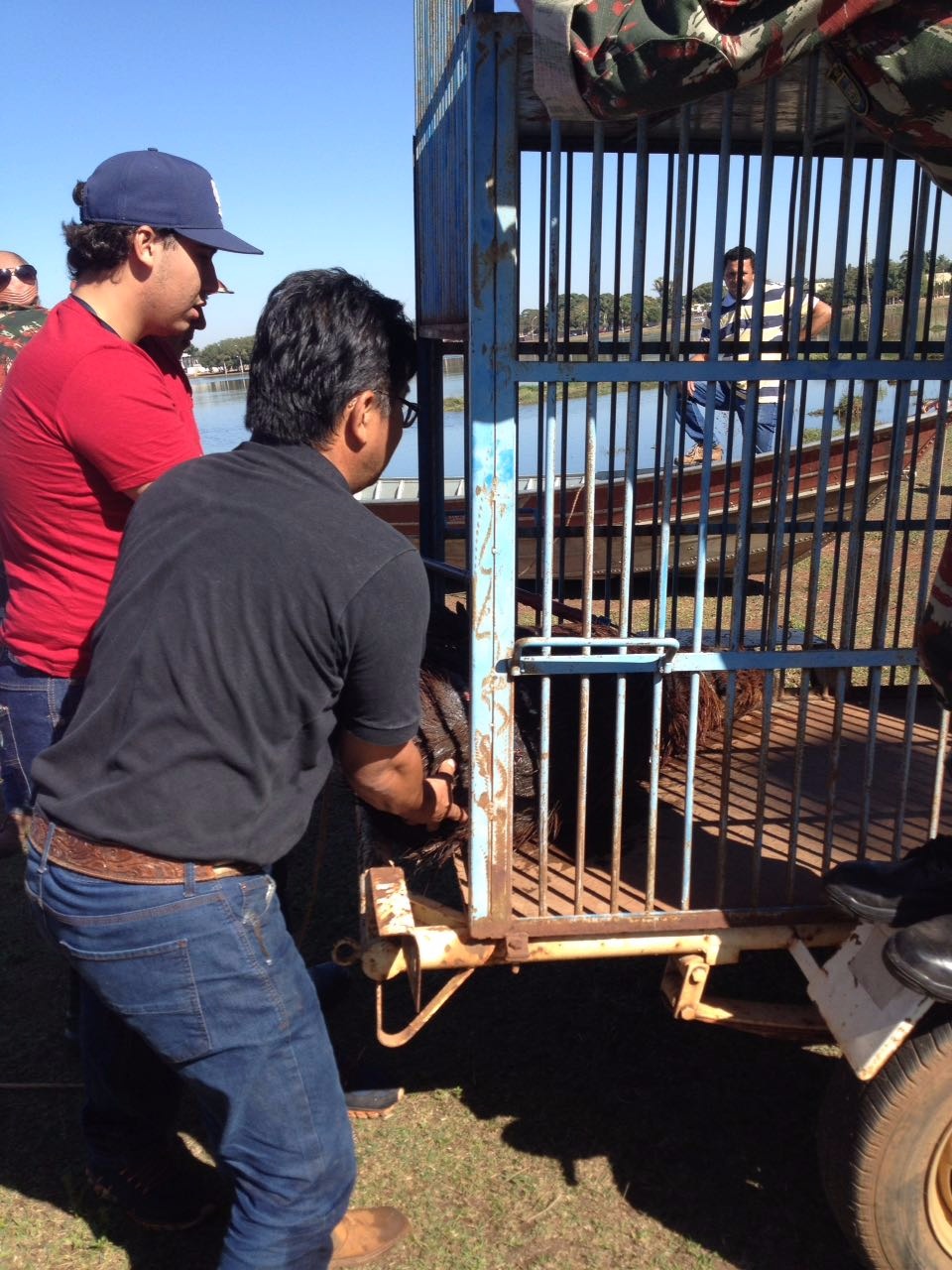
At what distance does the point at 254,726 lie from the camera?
1.73 meters

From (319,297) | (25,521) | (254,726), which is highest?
(319,297)

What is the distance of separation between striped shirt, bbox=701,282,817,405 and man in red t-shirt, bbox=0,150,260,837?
47.9 inches

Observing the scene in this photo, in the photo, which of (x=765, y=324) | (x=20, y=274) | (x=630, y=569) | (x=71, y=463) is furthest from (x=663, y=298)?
(x=20, y=274)

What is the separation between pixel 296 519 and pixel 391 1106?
6.08 feet

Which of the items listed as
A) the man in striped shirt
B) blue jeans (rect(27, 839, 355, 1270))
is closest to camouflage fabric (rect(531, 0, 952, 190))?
the man in striped shirt

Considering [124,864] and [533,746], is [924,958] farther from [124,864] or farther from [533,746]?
[124,864]

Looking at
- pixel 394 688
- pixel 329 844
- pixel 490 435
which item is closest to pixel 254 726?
pixel 394 688

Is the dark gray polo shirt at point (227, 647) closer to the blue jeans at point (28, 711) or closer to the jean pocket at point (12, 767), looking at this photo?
the blue jeans at point (28, 711)

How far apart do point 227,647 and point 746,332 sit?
3.89 meters

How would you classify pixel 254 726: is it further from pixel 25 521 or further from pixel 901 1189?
pixel 901 1189

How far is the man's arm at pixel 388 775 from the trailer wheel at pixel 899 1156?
3.47 ft

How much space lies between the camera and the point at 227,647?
1.68 meters

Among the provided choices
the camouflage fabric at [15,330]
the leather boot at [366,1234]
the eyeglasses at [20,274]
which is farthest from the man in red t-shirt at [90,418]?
the eyeglasses at [20,274]

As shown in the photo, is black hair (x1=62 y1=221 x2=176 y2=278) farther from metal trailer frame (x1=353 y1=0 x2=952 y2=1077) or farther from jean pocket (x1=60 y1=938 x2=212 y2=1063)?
jean pocket (x1=60 y1=938 x2=212 y2=1063)
